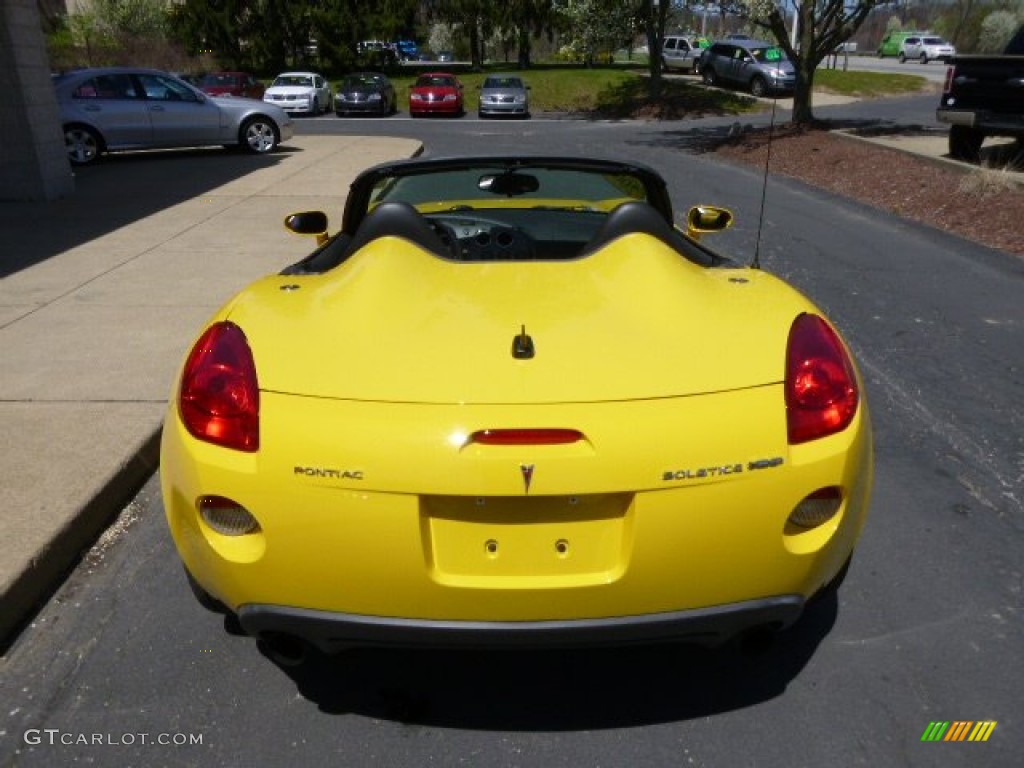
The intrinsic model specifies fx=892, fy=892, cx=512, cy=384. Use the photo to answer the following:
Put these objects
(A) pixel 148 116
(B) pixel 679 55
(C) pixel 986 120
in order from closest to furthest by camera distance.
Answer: (C) pixel 986 120 < (A) pixel 148 116 < (B) pixel 679 55

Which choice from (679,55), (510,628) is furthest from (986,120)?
(679,55)

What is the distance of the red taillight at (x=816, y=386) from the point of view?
88.4 inches

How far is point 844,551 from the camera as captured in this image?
2369mm

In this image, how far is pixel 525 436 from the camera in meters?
2.08

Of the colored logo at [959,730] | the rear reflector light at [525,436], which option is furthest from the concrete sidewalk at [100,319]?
the colored logo at [959,730]

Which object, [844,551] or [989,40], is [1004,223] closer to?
[844,551]

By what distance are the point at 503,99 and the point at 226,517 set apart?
95.5 ft

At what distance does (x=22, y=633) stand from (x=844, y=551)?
2594 millimetres

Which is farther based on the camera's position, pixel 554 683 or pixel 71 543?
pixel 71 543

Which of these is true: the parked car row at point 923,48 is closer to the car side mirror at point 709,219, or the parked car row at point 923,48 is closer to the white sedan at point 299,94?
the white sedan at point 299,94

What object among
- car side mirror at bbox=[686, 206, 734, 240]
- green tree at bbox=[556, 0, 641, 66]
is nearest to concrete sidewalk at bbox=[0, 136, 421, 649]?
car side mirror at bbox=[686, 206, 734, 240]

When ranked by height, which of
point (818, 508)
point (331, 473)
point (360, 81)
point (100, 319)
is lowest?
point (360, 81)

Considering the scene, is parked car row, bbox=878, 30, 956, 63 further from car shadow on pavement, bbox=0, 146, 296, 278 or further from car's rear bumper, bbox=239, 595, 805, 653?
car's rear bumper, bbox=239, 595, 805, 653

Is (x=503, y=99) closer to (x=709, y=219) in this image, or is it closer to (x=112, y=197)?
(x=112, y=197)
